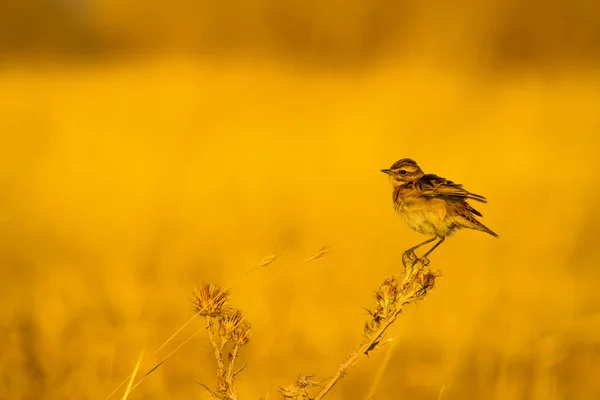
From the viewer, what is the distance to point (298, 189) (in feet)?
37.4

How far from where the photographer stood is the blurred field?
5699 mm

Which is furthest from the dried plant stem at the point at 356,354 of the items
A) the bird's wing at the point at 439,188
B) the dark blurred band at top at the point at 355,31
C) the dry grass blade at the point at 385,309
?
the dark blurred band at top at the point at 355,31

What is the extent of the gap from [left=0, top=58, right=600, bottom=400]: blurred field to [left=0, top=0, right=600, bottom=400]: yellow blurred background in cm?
3

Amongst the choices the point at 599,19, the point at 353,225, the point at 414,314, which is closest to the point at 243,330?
the point at 414,314

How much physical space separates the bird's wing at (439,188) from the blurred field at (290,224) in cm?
89

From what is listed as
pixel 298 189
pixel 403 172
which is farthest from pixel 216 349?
pixel 298 189

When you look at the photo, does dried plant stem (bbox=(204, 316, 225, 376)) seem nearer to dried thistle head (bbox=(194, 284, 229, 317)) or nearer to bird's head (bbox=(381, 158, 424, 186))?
dried thistle head (bbox=(194, 284, 229, 317))

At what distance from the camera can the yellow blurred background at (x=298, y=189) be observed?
229 inches

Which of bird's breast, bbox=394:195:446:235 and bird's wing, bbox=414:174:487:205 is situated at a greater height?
bird's wing, bbox=414:174:487:205

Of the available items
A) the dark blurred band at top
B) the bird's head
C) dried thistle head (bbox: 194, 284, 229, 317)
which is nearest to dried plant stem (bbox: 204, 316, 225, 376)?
dried thistle head (bbox: 194, 284, 229, 317)

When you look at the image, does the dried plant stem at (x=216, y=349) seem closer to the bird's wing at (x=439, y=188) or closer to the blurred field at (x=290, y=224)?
the blurred field at (x=290, y=224)

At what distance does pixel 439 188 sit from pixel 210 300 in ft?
7.03

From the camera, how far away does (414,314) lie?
7.12 meters

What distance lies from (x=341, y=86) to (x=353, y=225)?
8689 mm
